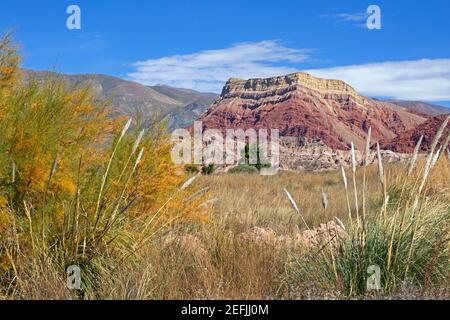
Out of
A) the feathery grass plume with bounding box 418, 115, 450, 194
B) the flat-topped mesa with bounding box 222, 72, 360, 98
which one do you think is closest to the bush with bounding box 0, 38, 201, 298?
the feathery grass plume with bounding box 418, 115, 450, 194

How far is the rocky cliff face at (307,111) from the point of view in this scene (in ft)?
334

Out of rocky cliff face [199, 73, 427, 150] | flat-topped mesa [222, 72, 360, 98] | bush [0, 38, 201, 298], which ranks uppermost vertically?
flat-topped mesa [222, 72, 360, 98]

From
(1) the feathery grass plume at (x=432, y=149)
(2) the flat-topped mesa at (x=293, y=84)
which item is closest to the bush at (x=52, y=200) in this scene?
(1) the feathery grass plume at (x=432, y=149)

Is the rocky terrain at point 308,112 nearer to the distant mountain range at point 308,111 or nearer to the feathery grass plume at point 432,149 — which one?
the distant mountain range at point 308,111

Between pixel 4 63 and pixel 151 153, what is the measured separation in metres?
2.11

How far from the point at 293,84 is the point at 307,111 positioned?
16.6 m

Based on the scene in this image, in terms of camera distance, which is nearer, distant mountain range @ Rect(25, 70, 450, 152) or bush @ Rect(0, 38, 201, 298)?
bush @ Rect(0, 38, 201, 298)

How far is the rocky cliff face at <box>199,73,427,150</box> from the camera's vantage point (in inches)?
4011

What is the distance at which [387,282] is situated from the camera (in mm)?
4418

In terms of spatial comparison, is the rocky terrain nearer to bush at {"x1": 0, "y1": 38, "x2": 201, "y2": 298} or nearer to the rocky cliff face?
the rocky cliff face

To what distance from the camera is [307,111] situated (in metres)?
107

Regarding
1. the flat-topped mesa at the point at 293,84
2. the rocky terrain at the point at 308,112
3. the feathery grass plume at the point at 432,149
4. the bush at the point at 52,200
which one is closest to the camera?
the feathery grass plume at the point at 432,149

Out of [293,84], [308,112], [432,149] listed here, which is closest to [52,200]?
[432,149]
